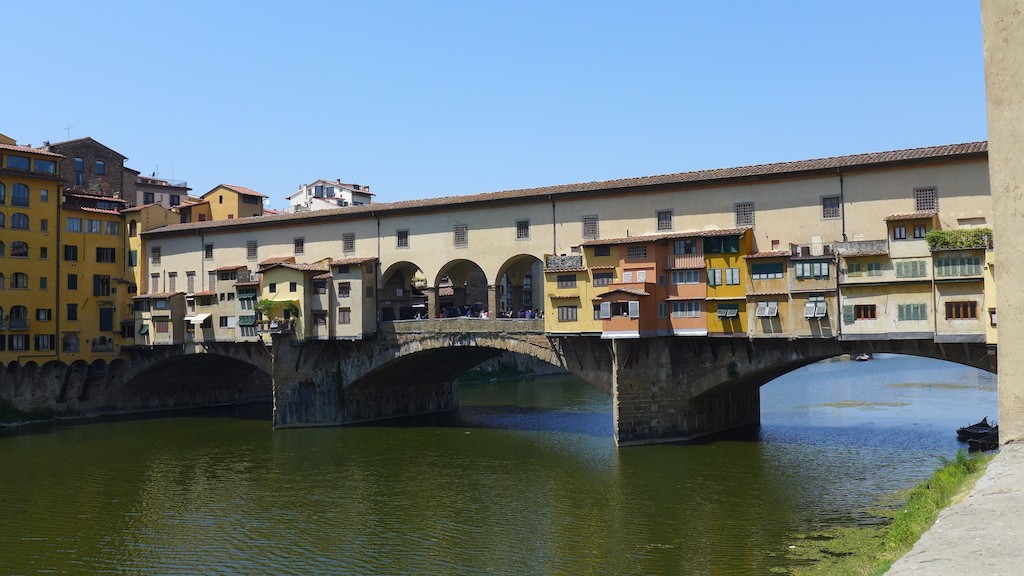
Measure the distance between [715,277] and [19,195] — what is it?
4670 cm

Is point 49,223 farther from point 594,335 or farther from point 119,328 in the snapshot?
point 594,335

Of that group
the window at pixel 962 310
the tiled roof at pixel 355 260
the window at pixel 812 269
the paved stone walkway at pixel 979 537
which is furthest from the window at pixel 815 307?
the tiled roof at pixel 355 260

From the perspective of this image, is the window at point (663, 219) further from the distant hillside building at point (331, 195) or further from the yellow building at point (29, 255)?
the distant hillside building at point (331, 195)

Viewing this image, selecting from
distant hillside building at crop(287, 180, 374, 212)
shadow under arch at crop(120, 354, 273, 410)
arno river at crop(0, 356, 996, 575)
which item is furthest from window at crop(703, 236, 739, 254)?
distant hillside building at crop(287, 180, 374, 212)

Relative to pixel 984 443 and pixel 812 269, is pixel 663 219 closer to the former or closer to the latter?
pixel 812 269

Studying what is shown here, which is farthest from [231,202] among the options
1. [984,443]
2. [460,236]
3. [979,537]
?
[979,537]

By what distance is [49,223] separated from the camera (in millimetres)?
63000

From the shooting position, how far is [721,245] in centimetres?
4319

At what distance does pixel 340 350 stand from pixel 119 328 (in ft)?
67.5

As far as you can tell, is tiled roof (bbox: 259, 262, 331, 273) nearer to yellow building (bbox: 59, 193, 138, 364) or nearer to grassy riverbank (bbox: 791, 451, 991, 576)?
yellow building (bbox: 59, 193, 138, 364)

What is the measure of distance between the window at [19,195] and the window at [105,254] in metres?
6.11

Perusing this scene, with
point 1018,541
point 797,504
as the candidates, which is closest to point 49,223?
point 797,504

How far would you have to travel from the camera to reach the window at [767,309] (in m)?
41.5

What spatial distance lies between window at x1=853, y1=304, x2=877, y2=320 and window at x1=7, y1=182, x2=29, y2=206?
52933 mm
